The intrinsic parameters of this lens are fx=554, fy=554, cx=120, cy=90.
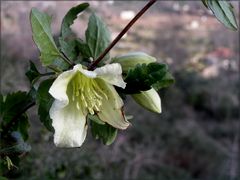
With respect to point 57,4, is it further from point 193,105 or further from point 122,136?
point 193,105

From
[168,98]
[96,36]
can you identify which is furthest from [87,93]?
[168,98]

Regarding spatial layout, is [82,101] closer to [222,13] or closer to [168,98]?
[222,13]

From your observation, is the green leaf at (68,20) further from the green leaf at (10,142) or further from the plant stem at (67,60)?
the green leaf at (10,142)

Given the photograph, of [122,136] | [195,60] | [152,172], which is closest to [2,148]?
[122,136]

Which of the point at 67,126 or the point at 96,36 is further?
the point at 96,36

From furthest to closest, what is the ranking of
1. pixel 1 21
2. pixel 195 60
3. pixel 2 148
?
pixel 195 60, pixel 1 21, pixel 2 148

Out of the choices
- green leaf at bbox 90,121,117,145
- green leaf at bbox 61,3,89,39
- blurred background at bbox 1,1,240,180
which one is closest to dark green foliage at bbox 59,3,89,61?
green leaf at bbox 61,3,89,39

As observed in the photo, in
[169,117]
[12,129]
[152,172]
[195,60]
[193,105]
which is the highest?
[12,129]
